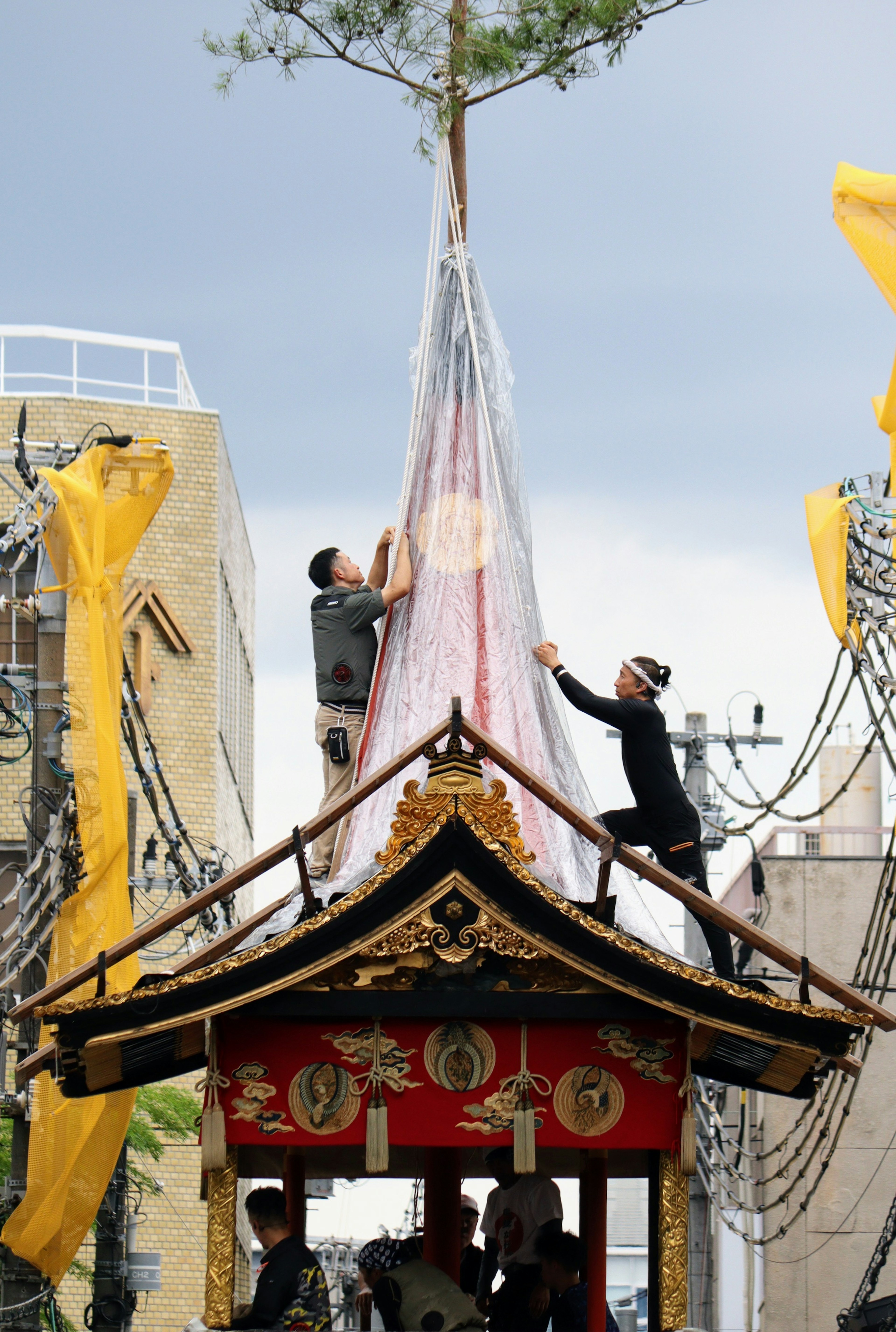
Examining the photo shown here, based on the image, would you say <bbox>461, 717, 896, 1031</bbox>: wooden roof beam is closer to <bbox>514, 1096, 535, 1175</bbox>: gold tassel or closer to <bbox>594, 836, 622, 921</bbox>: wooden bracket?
<bbox>594, 836, 622, 921</bbox>: wooden bracket

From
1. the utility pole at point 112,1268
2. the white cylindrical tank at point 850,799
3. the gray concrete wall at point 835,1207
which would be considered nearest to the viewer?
the utility pole at point 112,1268

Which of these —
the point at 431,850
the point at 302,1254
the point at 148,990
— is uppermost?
the point at 431,850

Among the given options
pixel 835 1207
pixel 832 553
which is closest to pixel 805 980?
pixel 832 553

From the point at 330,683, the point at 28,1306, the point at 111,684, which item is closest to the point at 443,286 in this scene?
the point at 330,683

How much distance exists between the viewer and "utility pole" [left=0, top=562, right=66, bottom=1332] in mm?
11461

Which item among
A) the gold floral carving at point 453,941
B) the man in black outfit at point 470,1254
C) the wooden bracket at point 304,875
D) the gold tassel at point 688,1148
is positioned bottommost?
the man in black outfit at point 470,1254

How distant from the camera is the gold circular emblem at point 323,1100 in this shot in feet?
28.6

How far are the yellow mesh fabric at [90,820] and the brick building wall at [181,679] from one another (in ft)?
42.7

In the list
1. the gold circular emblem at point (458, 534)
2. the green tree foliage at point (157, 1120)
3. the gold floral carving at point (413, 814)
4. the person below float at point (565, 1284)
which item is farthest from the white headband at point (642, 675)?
the green tree foliage at point (157, 1120)

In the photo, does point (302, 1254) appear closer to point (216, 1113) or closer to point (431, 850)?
point (216, 1113)

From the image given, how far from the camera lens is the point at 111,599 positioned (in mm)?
12281

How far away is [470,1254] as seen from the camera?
11.0 meters

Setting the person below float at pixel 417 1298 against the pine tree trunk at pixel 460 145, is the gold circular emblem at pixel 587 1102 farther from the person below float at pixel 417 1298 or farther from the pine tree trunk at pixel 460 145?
the pine tree trunk at pixel 460 145

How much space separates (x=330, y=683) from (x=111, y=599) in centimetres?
228
